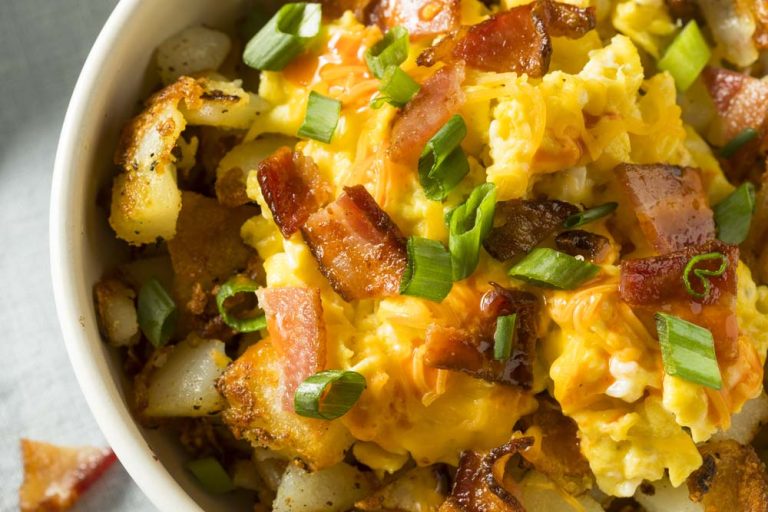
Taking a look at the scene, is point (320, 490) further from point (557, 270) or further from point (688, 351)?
point (688, 351)

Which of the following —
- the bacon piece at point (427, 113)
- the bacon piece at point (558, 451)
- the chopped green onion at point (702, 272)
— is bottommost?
the bacon piece at point (558, 451)

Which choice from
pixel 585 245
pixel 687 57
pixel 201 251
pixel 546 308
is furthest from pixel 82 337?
pixel 687 57

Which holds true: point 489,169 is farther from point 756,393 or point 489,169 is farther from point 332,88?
point 756,393

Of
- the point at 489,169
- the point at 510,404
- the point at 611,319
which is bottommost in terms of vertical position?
the point at 510,404

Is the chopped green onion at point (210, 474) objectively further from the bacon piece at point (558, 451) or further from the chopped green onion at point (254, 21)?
the chopped green onion at point (254, 21)

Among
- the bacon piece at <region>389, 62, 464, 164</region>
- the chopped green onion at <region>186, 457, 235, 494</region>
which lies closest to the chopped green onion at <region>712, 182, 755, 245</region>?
the bacon piece at <region>389, 62, 464, 164</region>

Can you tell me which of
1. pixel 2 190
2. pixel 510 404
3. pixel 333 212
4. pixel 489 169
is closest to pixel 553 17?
pixel 489 169

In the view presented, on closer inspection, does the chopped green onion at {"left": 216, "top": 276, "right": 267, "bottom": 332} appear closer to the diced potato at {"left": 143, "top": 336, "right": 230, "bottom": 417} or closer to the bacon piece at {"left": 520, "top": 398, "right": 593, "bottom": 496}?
the diced potato at {"left": 143, "top": 336, "right": 230, "bottom": 417}

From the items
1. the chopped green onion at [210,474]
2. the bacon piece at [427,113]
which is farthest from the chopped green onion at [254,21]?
the chopped green onion at [210,474]
